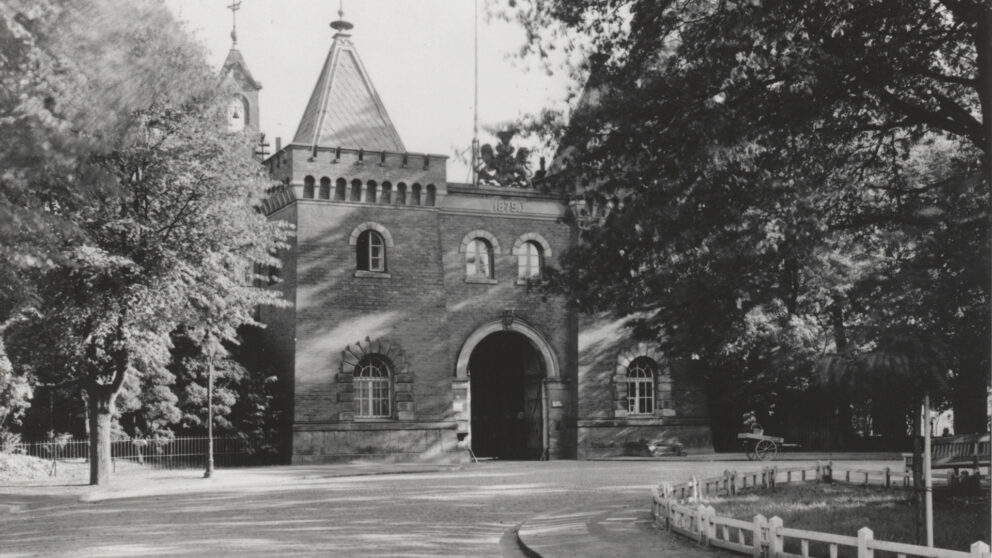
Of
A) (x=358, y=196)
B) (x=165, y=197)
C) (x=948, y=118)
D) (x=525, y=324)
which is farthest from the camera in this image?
(x=525, y=324)

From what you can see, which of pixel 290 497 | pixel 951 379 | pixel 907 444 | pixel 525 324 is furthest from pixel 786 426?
pixel 951 379

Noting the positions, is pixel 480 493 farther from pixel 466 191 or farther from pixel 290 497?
pixel 466 191

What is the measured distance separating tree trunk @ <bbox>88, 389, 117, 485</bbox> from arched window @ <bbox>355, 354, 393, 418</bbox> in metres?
9.02

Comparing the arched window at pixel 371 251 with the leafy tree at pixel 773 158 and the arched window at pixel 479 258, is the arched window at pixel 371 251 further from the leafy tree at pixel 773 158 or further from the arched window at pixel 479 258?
the leafy tree at pixel 773 158

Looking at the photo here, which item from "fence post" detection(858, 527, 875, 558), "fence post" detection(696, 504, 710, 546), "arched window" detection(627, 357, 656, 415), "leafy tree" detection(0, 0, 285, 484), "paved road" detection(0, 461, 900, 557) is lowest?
"paved road" detection(0, 461, 900, 557)

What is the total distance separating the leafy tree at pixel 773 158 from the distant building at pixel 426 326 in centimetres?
1490

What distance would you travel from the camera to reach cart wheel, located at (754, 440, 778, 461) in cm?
3344

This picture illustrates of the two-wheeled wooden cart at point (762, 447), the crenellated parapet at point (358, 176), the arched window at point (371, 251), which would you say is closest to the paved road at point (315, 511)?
the two-wheeled wooden cart at point (762, 447)

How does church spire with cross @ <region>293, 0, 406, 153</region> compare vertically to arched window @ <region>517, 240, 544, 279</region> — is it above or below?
above

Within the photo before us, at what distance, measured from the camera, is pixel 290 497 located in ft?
67.0

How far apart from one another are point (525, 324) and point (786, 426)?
11.0 metres

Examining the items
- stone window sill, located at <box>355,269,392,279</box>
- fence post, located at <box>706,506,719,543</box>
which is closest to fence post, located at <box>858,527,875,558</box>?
fence post, located at <box>706,506,719,543</box>

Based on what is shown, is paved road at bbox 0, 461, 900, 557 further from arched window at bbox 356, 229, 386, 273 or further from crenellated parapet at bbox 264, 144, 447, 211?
crenellated parapet at bbox 264, 144, 447, 211

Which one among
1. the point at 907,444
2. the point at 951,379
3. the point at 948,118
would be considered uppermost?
the point at 948,118
